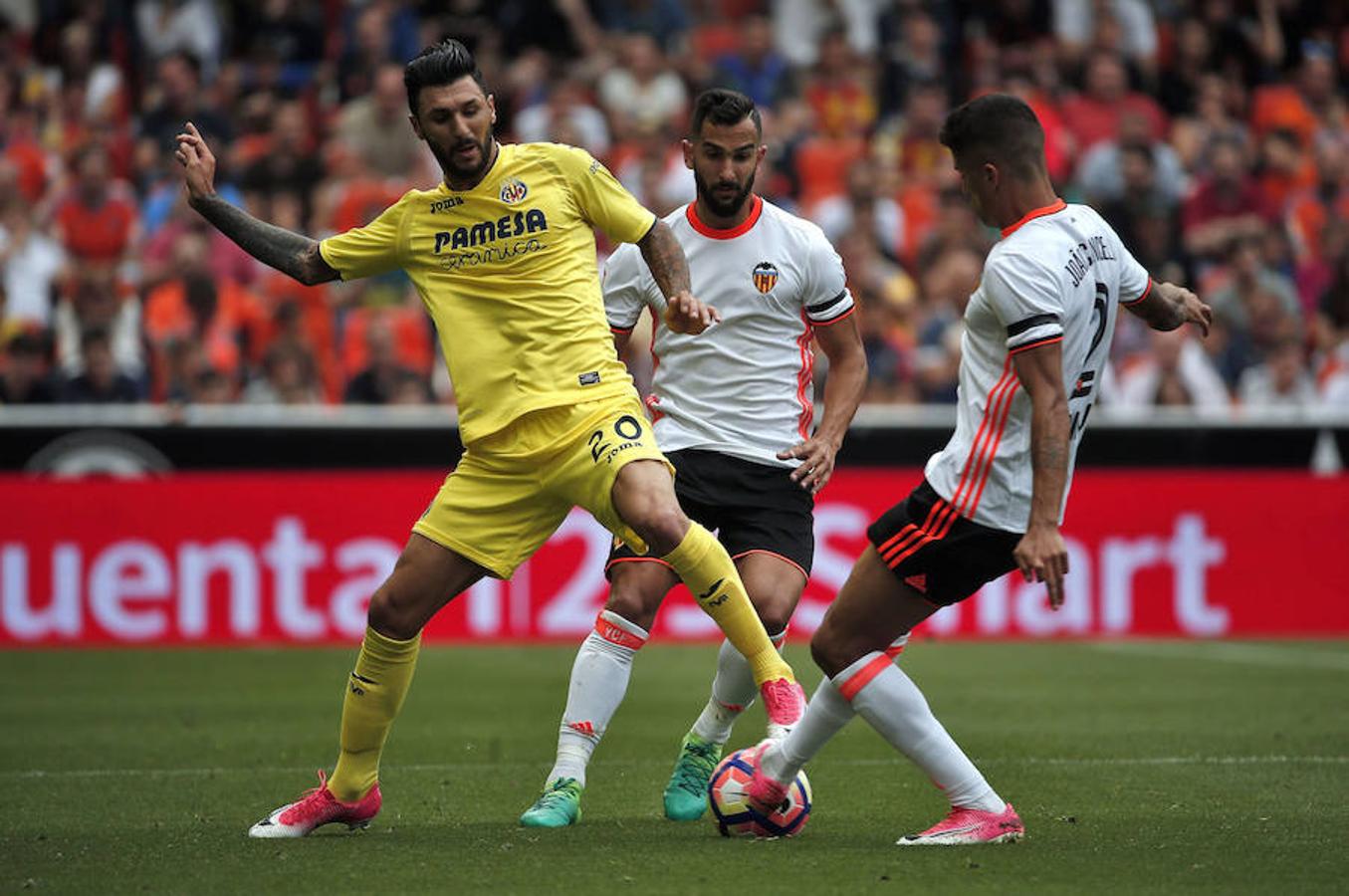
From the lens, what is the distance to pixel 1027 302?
20.1 feet

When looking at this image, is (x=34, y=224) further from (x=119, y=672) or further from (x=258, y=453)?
(x=119, y=672)

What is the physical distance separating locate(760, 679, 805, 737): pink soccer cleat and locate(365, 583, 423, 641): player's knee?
1209mm

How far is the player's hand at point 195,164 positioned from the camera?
279 inches

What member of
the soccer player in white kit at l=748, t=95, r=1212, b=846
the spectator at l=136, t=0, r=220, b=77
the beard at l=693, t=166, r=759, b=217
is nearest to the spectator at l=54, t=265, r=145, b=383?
the spectator at l=136, t=0, r=220, b=77

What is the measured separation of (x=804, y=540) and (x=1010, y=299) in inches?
75.9

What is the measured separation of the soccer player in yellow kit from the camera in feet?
22.5

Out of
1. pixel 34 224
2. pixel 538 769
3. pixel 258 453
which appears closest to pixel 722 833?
pixel 538 769

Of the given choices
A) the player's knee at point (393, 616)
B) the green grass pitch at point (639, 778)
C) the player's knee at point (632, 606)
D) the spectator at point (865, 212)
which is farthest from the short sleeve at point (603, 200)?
the spectator at point (865, 212)

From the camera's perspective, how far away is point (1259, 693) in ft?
38.5

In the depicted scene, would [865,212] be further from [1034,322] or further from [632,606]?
[1034,322]

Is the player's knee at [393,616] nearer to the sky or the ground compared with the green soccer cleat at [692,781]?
nearer to the sky

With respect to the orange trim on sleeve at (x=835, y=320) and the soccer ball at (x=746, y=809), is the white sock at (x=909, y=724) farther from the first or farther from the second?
the orange trim on sleeve at (x=835, y=320)

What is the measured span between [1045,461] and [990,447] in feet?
1.26

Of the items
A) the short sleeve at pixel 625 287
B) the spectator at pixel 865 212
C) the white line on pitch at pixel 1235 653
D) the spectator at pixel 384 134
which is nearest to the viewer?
the short sleeve at pixel 625 287
